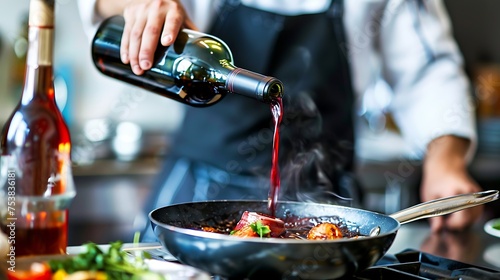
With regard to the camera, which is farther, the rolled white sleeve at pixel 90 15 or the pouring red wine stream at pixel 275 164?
the rolled white sleeve at pixel 90 15

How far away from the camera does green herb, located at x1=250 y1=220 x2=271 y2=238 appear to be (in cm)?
100

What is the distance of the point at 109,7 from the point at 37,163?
60 centimetres

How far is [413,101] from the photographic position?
2.22 meters

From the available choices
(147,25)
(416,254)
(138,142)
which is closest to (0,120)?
(138,142)

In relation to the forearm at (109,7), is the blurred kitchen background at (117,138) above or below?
below

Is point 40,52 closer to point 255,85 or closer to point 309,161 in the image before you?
point 255,85

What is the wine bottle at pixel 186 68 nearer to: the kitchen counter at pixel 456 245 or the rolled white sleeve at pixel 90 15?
the rolled white sleeve at pixel 90 15

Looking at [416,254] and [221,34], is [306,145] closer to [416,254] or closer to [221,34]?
[221,34]

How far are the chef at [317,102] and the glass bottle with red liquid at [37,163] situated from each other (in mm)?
855

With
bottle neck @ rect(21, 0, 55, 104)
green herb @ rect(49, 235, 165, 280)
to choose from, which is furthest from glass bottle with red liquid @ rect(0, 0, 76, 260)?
green herb @ rect(49, 235, 165, 280)

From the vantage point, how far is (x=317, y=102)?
201cm

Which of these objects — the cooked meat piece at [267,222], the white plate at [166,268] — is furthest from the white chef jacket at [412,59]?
the white plate at [166,268]

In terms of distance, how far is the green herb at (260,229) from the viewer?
999mm

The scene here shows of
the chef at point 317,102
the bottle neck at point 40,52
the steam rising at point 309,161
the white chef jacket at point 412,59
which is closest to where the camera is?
the bottle neck at point 40,52
